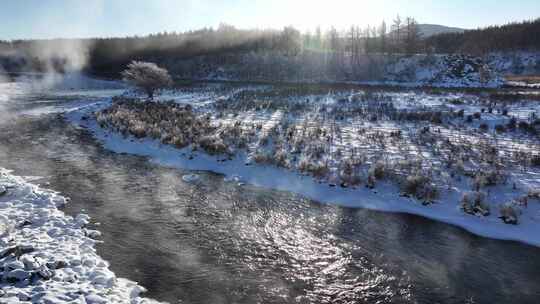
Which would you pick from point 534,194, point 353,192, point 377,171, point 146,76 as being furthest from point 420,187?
point 146,76

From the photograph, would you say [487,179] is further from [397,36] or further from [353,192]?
[397,36]

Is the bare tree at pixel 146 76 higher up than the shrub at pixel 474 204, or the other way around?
the bare tree at pixel 146 76

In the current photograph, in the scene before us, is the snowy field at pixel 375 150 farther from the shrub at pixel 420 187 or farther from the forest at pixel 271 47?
the forest at pixel 271 47

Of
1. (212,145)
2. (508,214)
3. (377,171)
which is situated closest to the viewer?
(508,214)

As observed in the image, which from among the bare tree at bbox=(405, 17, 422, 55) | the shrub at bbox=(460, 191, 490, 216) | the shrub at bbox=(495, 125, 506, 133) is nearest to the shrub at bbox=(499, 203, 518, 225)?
the shrub at bbox=(460, 191, 490, 216)

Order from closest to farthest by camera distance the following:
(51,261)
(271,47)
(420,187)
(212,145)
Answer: (51,261), (420,187), (212,145), (271,47)

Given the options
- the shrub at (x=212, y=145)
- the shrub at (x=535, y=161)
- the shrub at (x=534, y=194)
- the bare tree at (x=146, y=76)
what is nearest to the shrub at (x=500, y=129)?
the shrub at (x=535, y=161)

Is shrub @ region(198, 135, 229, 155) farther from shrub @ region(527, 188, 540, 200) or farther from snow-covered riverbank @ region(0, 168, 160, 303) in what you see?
shrub @ region(527, 188, 540, 200)
